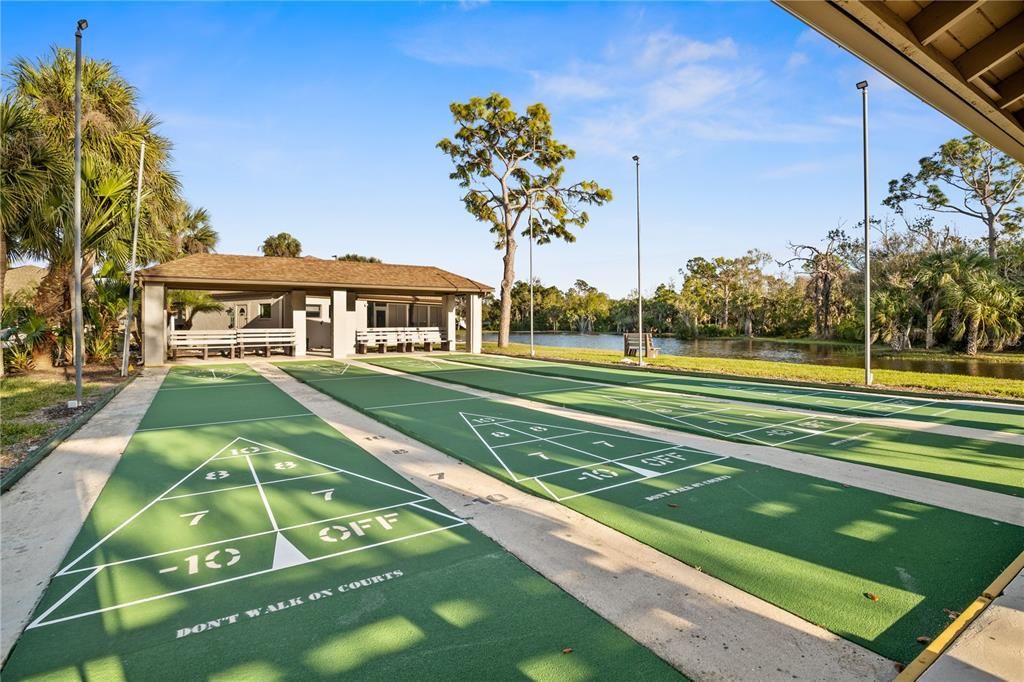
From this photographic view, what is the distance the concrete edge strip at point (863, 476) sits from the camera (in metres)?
4.49

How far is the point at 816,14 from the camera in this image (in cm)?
269

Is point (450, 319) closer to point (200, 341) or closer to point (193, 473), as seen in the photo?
point (200, 341)

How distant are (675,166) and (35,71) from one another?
21334 mm

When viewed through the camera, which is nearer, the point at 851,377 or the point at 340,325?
the point at 851,377

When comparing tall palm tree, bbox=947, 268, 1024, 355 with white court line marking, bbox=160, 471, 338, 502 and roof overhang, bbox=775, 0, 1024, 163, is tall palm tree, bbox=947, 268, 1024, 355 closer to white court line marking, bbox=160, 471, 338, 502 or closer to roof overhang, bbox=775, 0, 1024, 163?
roof overhang, bbox=775, 0, 1024, 163

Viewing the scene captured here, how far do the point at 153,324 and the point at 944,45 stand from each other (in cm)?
2065

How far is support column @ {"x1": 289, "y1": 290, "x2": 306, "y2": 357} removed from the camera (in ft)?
68.6

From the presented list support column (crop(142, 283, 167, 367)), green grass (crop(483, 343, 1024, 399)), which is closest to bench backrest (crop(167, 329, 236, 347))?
support column (crop(142, 283, 167, 367))

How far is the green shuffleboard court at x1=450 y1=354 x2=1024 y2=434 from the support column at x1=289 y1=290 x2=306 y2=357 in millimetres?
11314

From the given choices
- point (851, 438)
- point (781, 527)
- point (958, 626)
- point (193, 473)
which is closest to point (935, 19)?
point (958, 626)

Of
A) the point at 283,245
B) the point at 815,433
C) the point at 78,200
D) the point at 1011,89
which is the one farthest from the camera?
the point at 283,245

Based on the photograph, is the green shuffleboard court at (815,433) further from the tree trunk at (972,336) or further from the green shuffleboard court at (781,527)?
the tree trunk at (972,336)

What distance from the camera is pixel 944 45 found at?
3.47m

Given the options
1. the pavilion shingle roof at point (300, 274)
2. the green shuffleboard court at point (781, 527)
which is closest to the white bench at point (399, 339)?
the pavilion shingle roof at point (300, 274)
